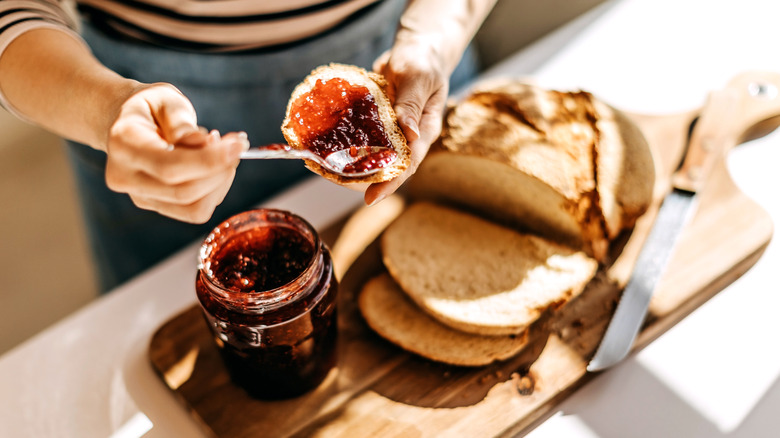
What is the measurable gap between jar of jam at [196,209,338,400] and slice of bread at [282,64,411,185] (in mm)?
183

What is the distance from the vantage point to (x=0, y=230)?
3.79m

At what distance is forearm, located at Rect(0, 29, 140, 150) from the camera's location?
1.38 m

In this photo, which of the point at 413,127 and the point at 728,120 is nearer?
the point at 413,127

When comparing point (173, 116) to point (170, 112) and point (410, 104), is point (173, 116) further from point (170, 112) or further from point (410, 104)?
point (410, 104)

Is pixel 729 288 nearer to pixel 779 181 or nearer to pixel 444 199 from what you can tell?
pixel 779 181

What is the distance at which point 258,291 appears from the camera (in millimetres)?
A: 1415

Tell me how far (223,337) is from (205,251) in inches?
8.4

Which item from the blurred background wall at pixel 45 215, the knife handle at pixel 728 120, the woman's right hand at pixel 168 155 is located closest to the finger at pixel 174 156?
the woman's right hand at pixel 168 155

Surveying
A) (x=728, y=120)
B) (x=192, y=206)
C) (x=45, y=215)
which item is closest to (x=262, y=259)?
(x=192, y=206)

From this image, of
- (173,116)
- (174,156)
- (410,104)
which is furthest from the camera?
(410,104)

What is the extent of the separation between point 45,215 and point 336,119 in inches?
122

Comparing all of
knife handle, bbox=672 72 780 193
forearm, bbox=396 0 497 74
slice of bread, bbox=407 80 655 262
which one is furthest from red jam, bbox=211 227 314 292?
knife handle, bbox=672 72 780 193

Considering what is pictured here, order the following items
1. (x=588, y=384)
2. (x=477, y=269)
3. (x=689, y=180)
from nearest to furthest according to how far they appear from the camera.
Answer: (x=588, y=384)
(x=477, y=269)
(x=689, y=180)

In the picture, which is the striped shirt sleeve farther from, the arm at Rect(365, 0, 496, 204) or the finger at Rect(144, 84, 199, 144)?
the arm at Rect(365, 0, 496, 204)
